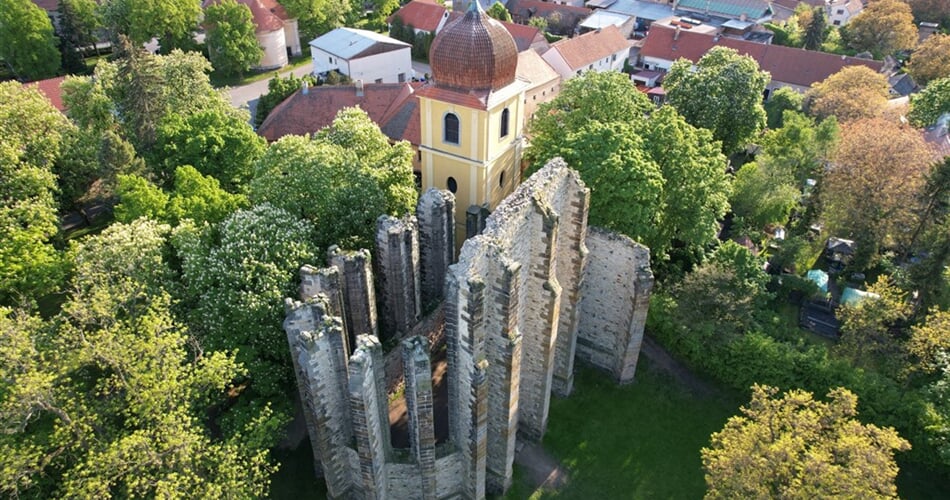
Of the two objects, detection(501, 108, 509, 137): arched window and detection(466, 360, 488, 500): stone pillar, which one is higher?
detection(501, 108, 509, 137): arched window

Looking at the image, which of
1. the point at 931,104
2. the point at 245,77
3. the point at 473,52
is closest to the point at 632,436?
the point at 473,52

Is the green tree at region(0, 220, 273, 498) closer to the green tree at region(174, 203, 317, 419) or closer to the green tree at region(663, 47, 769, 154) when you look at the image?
the green tree at region(174, 203, 317, 419)

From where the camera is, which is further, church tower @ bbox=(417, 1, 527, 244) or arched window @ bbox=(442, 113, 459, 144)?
arched window @ bbox=(442, 113, 459, 144)

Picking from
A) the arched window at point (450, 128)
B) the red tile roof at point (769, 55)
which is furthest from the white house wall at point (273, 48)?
the arched window at point (450, 128)

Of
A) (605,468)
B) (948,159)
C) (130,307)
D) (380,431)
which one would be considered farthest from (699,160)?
(130,307)

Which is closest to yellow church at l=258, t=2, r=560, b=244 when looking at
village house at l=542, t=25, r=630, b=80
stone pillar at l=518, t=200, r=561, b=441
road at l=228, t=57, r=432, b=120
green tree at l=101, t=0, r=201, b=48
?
stone pillar at l=518, t=200, r=561, b=441

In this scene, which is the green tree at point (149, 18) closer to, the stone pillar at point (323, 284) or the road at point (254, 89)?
the road at point (254, 89)

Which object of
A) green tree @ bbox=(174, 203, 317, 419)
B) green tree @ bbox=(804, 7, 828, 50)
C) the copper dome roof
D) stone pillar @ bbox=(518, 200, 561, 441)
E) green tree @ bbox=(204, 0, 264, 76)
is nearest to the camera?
stone pillar @ bbox=(518, 200, 561, 441)

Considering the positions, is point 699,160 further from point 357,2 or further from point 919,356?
point 357,2
